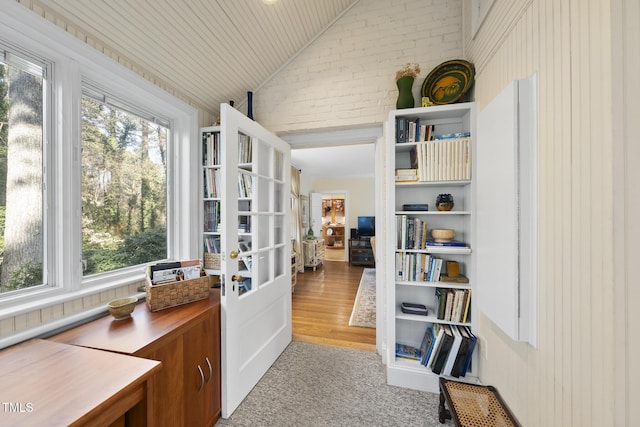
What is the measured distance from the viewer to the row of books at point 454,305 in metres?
1.74

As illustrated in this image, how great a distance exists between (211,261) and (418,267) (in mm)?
1694

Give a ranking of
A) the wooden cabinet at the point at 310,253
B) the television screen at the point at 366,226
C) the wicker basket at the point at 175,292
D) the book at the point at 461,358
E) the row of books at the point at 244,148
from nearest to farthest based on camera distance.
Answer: the wicker basket at the point at 175,292 < the book at the point at 461,358 < the row of books at the point at 244,148 < the wooden cabinet at the point at 310,253 < the television screen at the point at 366,226

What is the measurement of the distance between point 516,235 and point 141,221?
2312mm

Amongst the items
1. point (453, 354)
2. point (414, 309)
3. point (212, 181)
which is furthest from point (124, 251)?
point (453, 354)

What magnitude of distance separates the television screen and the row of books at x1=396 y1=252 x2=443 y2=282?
451cm

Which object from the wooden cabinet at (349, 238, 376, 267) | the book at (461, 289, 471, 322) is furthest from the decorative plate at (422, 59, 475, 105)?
the wooden cabinet at (349, 238, 376, 267)

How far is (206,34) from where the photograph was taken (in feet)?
5.54

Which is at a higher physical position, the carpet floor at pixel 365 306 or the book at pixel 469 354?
the book at pixel 469 354

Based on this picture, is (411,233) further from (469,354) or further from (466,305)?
(469,354)

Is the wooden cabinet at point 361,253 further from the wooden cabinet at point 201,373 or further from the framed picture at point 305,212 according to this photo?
the wooden cabinet at point 201,373

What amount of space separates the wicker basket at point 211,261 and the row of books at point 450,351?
178cm

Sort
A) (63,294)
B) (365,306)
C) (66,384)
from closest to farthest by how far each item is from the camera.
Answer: (66,384) → (63,294) → (365,306)

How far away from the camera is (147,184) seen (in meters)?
1.88

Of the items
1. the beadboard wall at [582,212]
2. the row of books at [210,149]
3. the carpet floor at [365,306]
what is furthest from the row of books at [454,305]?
the row of books at [210,149]
